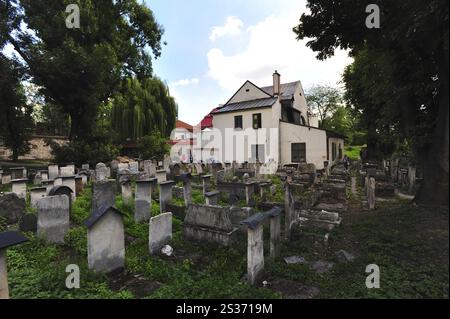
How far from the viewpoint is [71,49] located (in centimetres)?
1686

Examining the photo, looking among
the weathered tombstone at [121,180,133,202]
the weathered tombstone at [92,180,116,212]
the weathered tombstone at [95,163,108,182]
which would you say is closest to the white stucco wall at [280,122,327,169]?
the weathered tombstone at [95,163,108,182]

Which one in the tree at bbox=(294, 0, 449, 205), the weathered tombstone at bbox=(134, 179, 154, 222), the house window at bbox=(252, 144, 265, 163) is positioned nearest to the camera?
the tree at bbox=(294, 0, 449, 205)

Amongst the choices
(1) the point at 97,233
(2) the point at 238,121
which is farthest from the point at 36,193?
(2) the point at 238,121

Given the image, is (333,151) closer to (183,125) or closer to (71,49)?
(71,49)

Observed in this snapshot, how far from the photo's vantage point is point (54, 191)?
7242mm

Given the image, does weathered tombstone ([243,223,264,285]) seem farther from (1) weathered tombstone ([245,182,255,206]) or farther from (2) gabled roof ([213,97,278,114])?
(2) gabled roof ([213,97,278,114])

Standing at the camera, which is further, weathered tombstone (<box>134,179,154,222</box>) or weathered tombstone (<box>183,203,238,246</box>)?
weathered tombstone (<box>134,179,154,222</box>)

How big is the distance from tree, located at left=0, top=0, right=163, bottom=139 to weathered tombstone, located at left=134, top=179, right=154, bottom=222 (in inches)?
547

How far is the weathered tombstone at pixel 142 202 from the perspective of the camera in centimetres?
716

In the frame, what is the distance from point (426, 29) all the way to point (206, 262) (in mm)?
5523

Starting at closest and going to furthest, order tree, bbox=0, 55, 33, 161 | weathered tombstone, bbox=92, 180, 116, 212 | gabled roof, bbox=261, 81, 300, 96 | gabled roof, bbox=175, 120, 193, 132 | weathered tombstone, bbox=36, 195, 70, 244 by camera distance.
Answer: weathered tombstone, bbox=36, 195, 70, 244
weathered tombstone, bbox=92, 180, 116, 212
tree, bbox=0, 55, 33, 161
gabled roof, bbox=261, 81, 300, 96
gabled roof, bbox=175, 120, 193, 132

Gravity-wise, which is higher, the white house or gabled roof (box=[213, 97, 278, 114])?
gabled roof (box=[213, 97, 278, 114])

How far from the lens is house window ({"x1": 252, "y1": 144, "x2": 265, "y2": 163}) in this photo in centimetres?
2380
